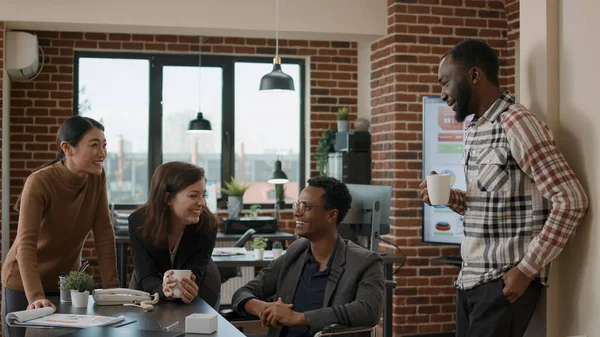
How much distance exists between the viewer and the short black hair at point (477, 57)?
8.65 ft

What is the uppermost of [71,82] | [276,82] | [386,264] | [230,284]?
[71,82]

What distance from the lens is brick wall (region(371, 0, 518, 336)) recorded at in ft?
20.9

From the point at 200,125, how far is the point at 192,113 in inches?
24.2

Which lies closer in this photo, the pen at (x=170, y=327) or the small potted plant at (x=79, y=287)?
the pen at (x=170, y=327)

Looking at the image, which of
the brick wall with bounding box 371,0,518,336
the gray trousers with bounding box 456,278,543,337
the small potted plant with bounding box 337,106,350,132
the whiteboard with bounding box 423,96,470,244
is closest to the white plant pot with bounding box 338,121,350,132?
the small potted plant with bounding box 337,106,350,132

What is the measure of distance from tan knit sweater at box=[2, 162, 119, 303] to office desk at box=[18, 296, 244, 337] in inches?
7.7

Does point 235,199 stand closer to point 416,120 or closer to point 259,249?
point 259,249

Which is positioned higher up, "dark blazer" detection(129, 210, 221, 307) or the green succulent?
the green succulent

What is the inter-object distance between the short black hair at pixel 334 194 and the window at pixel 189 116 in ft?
14.9

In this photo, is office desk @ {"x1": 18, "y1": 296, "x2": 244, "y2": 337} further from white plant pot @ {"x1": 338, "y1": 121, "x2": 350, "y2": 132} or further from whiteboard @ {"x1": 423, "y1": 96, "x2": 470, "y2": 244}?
white plant pot @ {"x1": 338, "y1": 121, "x2": 350, "y2": 132}

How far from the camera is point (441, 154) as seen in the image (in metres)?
6.27

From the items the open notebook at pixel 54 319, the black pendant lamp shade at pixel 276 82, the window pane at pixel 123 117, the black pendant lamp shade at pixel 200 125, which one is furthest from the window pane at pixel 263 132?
the open notebook at pixel 54 319

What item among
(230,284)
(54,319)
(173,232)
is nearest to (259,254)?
(173,232)

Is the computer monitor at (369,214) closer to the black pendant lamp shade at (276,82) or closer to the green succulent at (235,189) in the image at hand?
the black pendant lamp shade at (276,82)
